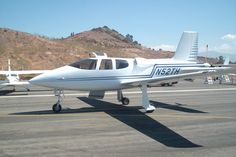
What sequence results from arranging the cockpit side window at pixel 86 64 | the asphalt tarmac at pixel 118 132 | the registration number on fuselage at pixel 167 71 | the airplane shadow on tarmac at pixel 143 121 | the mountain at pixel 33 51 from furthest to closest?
the mountain at pixel 33 51, the registration number on fuselage at pixel 167 71, the cockpit side window at pixel 86 64, the airplane shadow on tarmac at pixel 143 121, the asphalt tarmac at pixel 118 132

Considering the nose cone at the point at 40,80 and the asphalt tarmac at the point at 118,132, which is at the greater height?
the nose cone at the point at 40,80

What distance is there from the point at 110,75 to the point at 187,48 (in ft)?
18.6

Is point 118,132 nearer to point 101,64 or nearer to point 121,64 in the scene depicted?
point 101,64

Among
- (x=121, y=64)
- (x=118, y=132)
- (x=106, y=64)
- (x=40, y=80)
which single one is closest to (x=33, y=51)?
(x=121, y=64)

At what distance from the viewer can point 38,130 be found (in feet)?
34.3

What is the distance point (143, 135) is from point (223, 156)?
9.04 feet

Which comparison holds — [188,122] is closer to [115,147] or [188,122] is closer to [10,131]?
[115,147]

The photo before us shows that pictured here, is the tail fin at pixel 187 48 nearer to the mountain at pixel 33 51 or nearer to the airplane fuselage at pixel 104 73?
the airplane fuselage at pixel 104 73

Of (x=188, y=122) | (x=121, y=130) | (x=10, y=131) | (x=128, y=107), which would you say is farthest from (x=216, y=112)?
(x=10, y=131)

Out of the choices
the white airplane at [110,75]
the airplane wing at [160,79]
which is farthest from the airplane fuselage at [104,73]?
the airplane wing at [160,79]

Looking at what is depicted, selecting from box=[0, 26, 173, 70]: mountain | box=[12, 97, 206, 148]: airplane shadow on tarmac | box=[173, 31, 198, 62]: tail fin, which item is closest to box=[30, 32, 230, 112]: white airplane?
box=[12, 97, 206, 148]: airplane shadow on tarmac

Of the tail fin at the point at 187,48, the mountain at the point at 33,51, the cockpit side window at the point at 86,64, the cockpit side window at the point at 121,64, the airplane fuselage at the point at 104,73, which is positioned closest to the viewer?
the airplane fuselage at the point at 104,73

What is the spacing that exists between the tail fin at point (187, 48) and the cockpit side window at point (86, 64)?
5605 mm

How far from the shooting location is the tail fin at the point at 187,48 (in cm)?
1833
